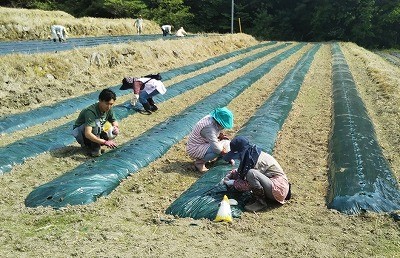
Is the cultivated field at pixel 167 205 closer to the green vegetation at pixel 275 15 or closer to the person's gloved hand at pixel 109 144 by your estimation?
the person's gloved hand at pixel 109 144

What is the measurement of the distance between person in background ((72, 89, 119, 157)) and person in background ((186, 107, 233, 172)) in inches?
47.6

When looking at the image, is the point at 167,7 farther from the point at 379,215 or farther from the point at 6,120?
the point at 379,215

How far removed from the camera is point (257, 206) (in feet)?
14.0

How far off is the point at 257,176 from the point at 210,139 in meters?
1.23

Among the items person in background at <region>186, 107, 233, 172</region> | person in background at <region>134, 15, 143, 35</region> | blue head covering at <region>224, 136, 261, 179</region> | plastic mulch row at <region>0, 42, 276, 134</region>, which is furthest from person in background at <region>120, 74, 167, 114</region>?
person in background at <region>134, 15, 143, 35</region>

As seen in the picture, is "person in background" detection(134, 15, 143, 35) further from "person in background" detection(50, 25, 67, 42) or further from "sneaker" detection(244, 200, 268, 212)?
"sneaker" detection(244, 200, 268, 212)

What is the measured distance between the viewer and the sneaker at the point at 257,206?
Answer: 4238mm

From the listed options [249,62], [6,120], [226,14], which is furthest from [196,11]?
[6,120]

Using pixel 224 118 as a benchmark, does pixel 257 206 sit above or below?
below

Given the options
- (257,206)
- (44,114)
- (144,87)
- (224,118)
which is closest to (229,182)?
(257,206)

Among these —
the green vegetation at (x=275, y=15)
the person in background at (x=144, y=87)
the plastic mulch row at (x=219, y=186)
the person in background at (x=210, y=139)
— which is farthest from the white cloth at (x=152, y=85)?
the green vegetation at (x=275, y=15)

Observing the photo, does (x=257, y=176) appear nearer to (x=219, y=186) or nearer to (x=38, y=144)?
(x=219, y=186)

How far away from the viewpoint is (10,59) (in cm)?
970

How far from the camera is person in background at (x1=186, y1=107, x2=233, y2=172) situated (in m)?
5.06
